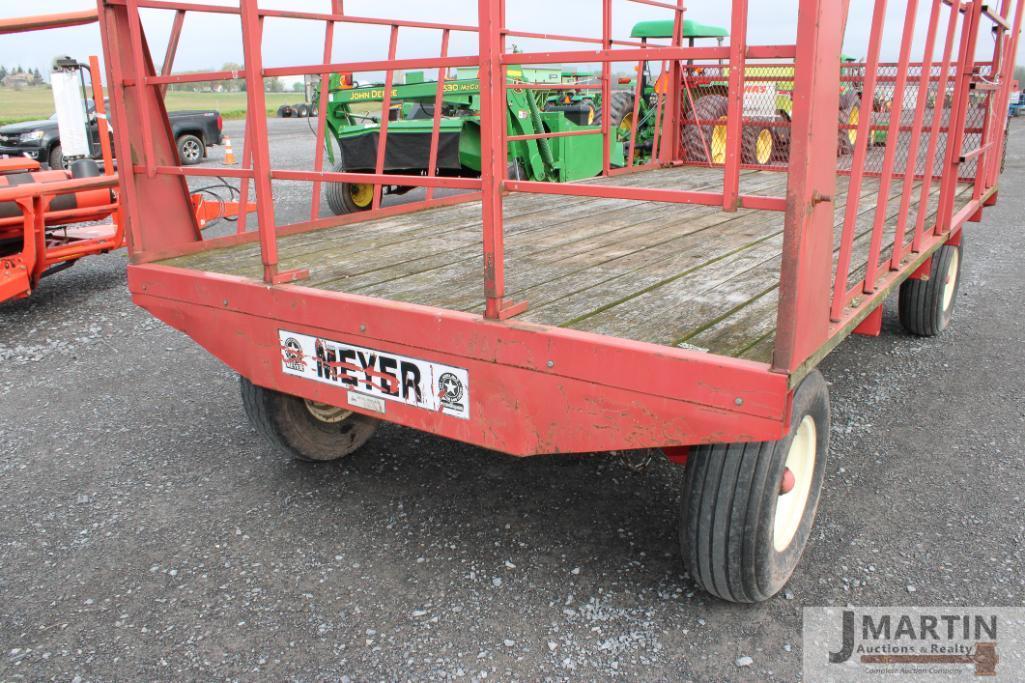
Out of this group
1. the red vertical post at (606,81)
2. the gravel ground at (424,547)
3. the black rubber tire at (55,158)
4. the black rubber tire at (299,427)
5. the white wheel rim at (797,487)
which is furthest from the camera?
the black rubber tire at (55,158)

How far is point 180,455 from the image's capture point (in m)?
3.69

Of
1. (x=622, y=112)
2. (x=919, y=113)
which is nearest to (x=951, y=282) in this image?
(x=919, y=113)

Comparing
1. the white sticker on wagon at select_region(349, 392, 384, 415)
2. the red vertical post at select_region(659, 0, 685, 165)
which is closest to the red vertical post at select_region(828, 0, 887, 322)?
the white sticker on wagon at select_region(349, 392, 384, 415)

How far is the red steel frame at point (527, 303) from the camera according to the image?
1865mm

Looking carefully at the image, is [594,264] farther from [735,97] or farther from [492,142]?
[735,97]

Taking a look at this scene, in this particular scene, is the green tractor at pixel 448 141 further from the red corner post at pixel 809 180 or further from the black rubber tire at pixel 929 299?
the red corner post at pixel 809 180

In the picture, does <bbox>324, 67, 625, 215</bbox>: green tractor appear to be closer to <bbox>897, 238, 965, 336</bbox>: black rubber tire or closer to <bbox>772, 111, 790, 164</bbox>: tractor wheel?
<bbox>772, 111, 790, 164</bbox>: tractor wheel

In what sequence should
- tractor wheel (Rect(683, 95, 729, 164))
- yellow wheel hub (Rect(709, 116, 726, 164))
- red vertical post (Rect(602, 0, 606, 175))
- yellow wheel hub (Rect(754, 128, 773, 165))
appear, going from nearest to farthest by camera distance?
red vertical post (Rect(602, 0, 606, 175)), tractor wheel (Rect(683, 95, 729, 164)), yellow wheel hub (Rect(709, 116, 726, 164)), yellow wheel hub (Rect(754, 128, 773, 165))

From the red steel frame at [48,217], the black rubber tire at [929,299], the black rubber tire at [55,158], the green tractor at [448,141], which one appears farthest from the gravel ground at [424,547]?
the black rubber tire at [55,158]

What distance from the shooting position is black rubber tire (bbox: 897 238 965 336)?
4.93 m

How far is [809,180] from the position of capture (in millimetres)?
1803

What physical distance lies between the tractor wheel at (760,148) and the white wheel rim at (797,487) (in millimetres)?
5286

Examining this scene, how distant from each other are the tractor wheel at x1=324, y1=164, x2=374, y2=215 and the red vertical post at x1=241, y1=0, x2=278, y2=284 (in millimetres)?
7120

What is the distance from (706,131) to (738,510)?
527 centimetres
